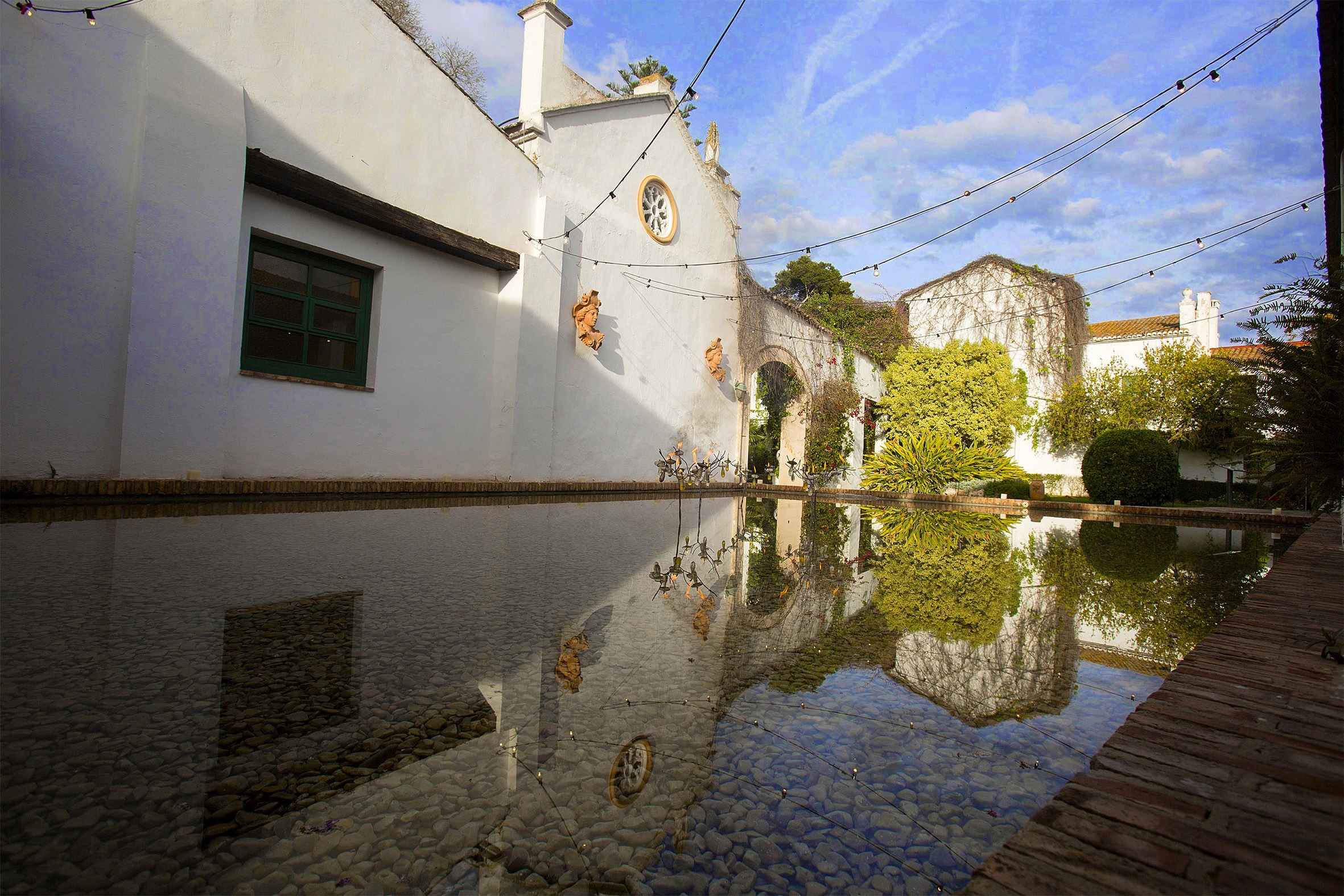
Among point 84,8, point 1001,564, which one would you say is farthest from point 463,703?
point 84,8

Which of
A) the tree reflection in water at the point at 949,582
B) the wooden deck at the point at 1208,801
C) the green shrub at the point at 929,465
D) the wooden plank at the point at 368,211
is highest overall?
the wooden plank at the point at 368,211

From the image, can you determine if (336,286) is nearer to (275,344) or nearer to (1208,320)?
(275,344)

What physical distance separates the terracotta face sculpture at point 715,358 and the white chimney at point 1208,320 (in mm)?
17478

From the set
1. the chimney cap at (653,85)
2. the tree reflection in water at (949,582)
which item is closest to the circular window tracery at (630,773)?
the tree reflection in water at (949,582)

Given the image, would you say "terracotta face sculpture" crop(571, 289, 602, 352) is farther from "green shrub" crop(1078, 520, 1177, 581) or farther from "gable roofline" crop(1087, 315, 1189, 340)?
"gable roofline" crop(1087, 315, 1189, 340)

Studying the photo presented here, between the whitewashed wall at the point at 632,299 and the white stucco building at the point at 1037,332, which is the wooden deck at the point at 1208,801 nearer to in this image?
the whitewashed wall at the point at 632,299

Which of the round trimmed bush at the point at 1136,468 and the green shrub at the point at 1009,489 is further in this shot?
the green shrub at the point at 1009,489

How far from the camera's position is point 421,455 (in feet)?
28.2

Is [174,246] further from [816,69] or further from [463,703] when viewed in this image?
[816,69]

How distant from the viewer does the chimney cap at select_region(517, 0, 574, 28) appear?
33.6 feet

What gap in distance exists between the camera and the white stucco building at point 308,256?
5.52m

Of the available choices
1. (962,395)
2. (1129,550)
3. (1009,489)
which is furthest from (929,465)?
(1129,550)

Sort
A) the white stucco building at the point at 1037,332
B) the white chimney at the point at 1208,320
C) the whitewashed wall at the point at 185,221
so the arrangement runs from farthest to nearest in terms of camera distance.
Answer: the white chimney at the point at 1208,320
the white stucco building at the point at 1037,332
the whitewashed wall at the point at 185,221

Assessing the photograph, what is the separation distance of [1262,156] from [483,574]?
16268 millimetres
